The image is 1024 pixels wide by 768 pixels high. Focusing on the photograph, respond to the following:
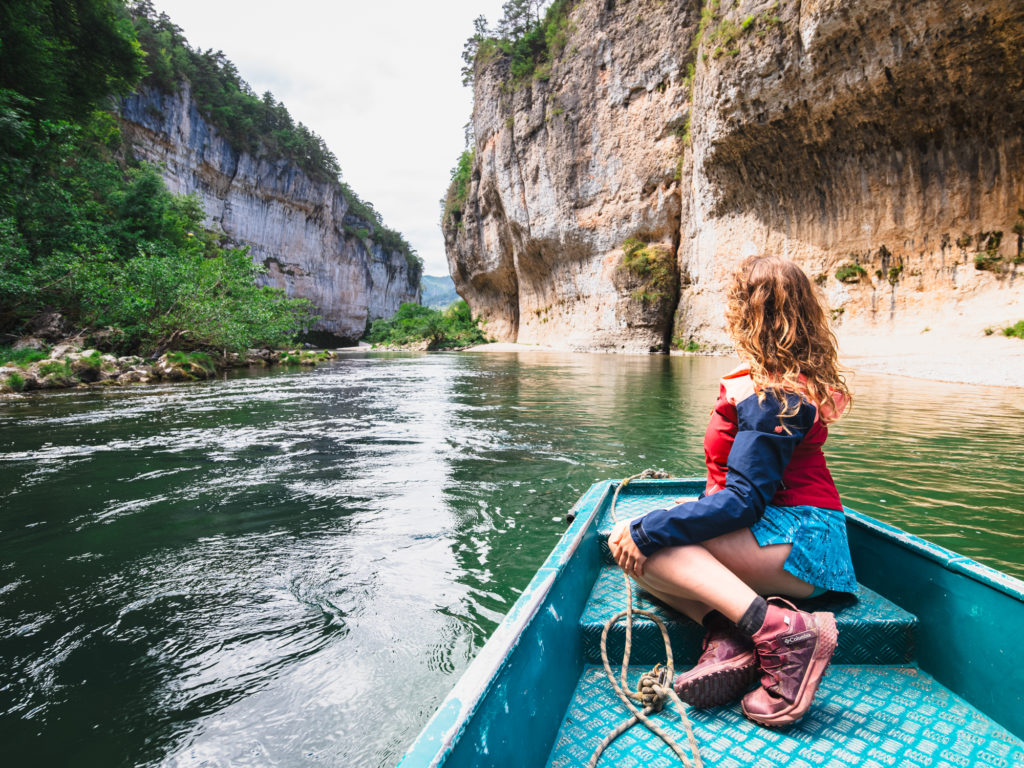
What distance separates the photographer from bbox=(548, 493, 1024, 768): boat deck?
1156 millimetres

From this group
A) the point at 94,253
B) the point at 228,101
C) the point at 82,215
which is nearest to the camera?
the point at 94,253

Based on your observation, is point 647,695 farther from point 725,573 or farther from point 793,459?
point 793,459

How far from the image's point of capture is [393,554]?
2805mm

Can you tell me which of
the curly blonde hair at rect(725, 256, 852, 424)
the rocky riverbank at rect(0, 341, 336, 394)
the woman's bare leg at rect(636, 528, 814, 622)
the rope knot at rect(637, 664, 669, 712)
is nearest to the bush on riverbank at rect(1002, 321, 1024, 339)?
the curly blonde hair at rect(725, 256, 852, 424)

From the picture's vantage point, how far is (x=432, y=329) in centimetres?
4031

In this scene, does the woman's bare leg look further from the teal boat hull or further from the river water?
the river water

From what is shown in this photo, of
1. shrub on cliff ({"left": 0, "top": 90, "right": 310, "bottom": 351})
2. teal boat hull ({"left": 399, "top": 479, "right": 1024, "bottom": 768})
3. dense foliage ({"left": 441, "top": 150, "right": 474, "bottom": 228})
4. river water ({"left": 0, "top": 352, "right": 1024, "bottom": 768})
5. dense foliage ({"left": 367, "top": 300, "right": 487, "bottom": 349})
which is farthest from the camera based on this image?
dense foliage ({"left": 367, "top": 300, "right": 487, "bottom": 349})

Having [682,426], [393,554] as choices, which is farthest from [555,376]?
[393,554]

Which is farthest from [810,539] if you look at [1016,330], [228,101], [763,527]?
[228,101]

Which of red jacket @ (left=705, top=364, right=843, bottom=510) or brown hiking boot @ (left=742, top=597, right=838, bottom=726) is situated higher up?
red jacket @ (left=705, top=364, right=843, bottom=510)

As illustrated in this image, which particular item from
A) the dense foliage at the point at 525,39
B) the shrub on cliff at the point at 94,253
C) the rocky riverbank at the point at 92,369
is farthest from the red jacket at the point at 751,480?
the dense foliage at the point at 525,39

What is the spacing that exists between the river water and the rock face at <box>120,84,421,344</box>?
3656 cm

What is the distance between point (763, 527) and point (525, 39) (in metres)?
36.1

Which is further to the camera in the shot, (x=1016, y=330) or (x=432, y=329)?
(x=432, y=329)
